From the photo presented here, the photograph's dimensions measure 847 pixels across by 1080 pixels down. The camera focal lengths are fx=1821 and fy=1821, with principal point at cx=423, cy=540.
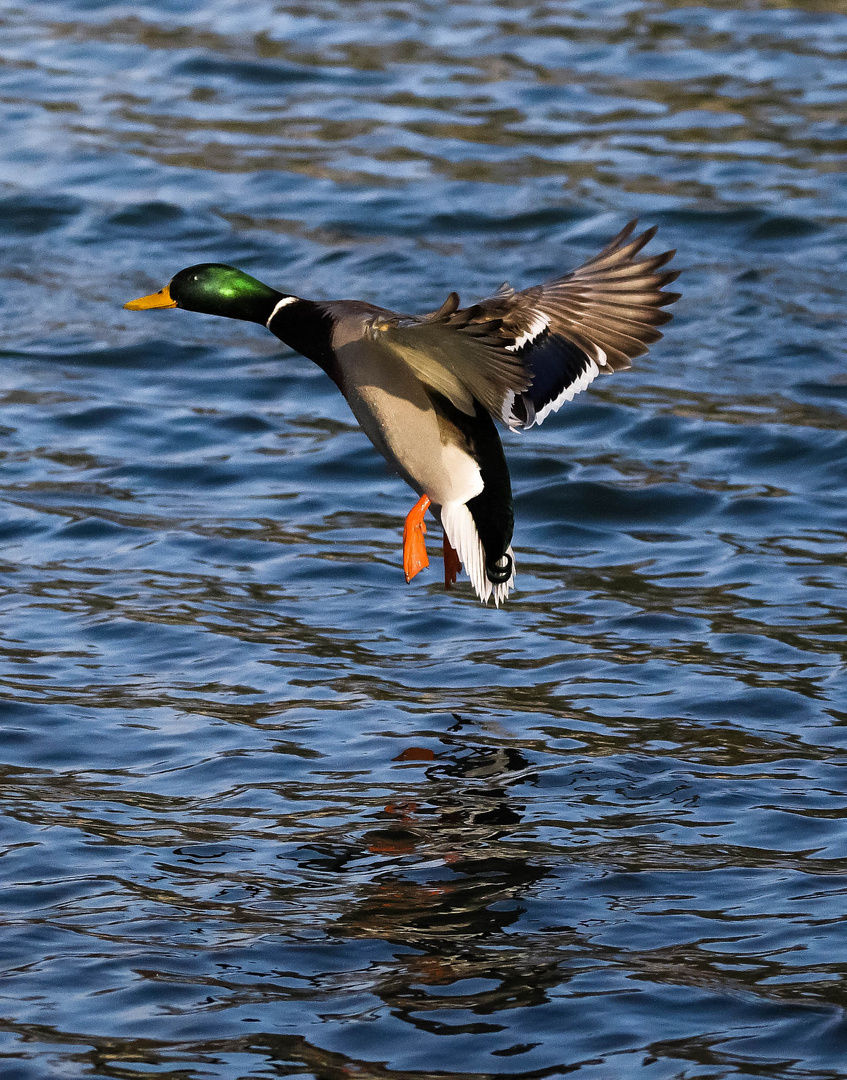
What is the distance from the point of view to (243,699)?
18.9 ft

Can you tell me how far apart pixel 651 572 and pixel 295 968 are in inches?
122

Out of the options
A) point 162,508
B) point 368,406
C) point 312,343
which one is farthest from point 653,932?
point 162,508

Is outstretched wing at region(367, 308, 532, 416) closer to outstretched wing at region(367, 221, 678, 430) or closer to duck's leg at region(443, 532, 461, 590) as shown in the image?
outstretched wing at region(367, 221, 678, 430)

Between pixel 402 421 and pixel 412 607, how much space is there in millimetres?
1508

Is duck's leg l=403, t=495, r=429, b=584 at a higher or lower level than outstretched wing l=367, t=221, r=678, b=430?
lower

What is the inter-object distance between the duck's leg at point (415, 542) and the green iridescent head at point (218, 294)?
2.56ft

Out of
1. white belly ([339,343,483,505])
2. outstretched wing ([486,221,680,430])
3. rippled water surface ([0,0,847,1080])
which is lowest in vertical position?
rippled water surface ([0,0,847,1080])

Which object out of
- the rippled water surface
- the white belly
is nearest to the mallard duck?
the white belly

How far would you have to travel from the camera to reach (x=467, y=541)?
5.52 m

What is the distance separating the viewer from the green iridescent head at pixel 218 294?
572cm

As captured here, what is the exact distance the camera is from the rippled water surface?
4.07 meters

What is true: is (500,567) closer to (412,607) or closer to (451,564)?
(451,564)

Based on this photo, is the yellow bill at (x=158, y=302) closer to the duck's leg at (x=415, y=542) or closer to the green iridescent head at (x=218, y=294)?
the green iridescent head at (x=218, y=294)

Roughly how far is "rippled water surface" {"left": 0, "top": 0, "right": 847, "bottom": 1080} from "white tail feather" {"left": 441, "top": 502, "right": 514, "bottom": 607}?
1.40 ft
